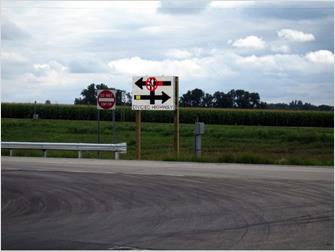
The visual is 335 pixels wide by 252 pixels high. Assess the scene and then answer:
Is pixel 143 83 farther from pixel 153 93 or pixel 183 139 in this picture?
pixel 183 139

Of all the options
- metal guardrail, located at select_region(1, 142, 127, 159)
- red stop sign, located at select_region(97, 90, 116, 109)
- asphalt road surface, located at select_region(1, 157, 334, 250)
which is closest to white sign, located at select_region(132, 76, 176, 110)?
red stop sign, located at select_region(97, 90, 116, 109)

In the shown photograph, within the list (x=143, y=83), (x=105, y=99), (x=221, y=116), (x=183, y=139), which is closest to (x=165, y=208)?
(x=143, y=83)

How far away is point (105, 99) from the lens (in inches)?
949

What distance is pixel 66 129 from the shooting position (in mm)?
48594

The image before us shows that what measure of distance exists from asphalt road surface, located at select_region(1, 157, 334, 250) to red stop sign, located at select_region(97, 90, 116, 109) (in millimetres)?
6321

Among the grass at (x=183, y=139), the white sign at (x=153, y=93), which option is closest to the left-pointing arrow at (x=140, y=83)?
the white sign at (x=153, y=93)

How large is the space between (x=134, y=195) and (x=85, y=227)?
338 cm

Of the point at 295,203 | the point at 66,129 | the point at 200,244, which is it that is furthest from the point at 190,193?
the point at 66,129

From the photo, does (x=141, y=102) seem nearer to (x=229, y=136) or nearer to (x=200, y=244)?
(x=200, y=244)

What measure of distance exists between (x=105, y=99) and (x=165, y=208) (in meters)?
13.5

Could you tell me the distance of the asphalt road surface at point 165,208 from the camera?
8414 millimetres

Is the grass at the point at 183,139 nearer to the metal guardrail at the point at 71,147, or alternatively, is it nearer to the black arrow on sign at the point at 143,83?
the metal guardrail at the point at 71,147

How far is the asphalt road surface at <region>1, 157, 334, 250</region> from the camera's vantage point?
331 inches

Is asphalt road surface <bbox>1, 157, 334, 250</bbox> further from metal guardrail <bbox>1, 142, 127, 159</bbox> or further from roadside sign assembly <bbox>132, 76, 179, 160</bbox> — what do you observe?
roadside sign assembly <bbox>132, 76, 179, 160</bbox>
